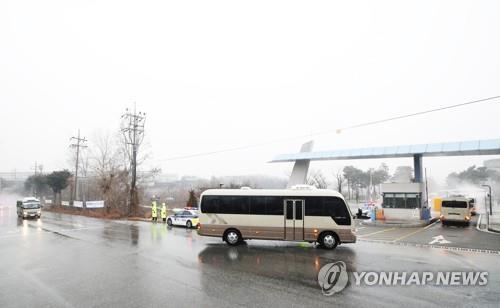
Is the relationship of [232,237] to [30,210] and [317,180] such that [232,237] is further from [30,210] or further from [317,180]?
[317,180]

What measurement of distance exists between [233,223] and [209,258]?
3.37 meters

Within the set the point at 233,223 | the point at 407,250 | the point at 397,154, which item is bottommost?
the point at 407,250

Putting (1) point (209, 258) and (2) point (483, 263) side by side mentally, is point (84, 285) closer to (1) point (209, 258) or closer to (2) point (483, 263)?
(1) point (209, 258)

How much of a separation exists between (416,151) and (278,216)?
22.0 metres

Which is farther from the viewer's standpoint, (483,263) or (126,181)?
(126,181)

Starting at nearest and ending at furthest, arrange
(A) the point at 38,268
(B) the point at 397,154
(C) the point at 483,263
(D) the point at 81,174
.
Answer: (A) the point at 38,268 < (C) the point at 483,263 < (B) the point at 397,154 < (D) the point at 81,174

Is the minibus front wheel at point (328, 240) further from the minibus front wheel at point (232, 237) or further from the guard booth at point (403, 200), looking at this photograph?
the guard booth at point (403, 200)

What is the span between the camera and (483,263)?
38.7 ft

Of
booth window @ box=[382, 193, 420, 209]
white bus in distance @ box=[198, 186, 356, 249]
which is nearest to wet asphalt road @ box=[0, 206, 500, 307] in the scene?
white bus in distance @ box=[198, 186, 356, 249]

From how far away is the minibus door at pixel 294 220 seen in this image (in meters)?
14.7

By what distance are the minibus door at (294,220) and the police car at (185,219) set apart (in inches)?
426

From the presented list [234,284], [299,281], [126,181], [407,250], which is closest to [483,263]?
[407,250]

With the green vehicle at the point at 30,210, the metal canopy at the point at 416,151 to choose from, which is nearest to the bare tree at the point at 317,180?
the metal canopy at the point at 416,151

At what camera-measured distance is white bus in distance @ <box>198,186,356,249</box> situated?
14.3 metres
